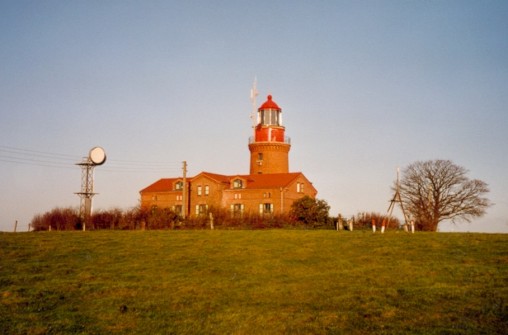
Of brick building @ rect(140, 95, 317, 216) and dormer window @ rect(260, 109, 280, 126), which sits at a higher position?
dormer window @ rect(260, 109, 280, 126)

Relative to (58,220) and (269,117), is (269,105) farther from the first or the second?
(58,220)

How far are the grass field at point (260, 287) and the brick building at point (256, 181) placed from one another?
39.1 meters

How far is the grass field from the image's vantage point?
11.9 m

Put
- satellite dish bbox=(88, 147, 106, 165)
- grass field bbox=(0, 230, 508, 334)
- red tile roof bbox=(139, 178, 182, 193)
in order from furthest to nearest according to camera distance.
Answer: red tile roof bbox=(139, 178, 182, 193)
satellite dish bbox=(88, 147, 106, 165)
grass field bbox=(0, 230, 508, 334)

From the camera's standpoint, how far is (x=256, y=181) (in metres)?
67.1

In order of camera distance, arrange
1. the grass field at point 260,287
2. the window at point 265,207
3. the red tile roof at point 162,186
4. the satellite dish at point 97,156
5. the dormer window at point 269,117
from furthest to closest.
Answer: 1. the red tile roof at point 162,186
2. the dormer window at point 269,117
3. the window at point 265,207
4. the satellite dish at point 97,156
5. the grass field at point 260,287

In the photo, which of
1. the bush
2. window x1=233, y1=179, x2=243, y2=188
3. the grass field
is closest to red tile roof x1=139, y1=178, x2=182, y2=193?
window x1=233, y1=179, x2=243, y2=188

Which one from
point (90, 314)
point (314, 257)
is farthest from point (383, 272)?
point (90, 314)

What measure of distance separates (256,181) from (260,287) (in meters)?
50.9

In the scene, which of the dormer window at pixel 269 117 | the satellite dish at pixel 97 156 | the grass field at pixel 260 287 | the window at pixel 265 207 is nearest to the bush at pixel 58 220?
the satellite dish at pixel 97 156

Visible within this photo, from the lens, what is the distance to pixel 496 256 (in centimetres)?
2009

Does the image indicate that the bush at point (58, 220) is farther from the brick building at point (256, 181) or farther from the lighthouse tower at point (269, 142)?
the lighthouse tower at point (269, 142)

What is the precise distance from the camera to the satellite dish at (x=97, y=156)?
54844 mm

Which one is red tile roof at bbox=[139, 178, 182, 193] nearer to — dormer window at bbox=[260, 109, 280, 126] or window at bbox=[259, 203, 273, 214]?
window at bbox=[259, 203, 273, 214]
